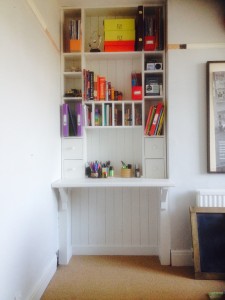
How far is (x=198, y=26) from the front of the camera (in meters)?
2.64

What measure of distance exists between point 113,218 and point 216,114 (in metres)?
1.52

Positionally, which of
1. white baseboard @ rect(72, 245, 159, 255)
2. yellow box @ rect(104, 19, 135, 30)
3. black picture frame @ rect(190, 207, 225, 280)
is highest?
yellow box @ rect(104, 19, 135, 30)

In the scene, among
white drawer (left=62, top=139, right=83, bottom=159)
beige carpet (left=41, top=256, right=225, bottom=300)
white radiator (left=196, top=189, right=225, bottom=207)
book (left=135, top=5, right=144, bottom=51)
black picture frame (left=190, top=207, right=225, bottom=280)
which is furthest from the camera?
white drawer (left=62, top=139, right=83, bottom=159)

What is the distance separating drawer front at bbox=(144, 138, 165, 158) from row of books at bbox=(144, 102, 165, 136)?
7cm

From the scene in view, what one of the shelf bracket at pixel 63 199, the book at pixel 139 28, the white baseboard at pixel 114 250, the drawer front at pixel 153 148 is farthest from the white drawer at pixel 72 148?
the book at pixel 139 28

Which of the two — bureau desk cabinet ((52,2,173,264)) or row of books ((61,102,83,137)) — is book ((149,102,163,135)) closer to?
bureau desk cabinet ((52,2,173,264))

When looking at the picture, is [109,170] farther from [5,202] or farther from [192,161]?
[5,202]

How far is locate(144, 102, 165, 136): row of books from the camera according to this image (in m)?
2.71

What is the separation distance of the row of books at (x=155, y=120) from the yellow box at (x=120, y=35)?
74 centimetres

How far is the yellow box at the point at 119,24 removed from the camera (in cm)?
273

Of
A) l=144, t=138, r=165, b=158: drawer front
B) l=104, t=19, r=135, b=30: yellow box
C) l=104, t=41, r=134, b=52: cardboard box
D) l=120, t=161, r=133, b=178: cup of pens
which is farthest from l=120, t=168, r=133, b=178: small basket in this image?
l=104, t=19, r=135, b=30: yellow box

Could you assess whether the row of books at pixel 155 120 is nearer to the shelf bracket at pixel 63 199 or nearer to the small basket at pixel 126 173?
the small basket at pixel 126 173

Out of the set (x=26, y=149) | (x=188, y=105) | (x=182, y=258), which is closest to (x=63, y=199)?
(x=26, y=149)

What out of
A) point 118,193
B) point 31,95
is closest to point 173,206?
point 118,193
